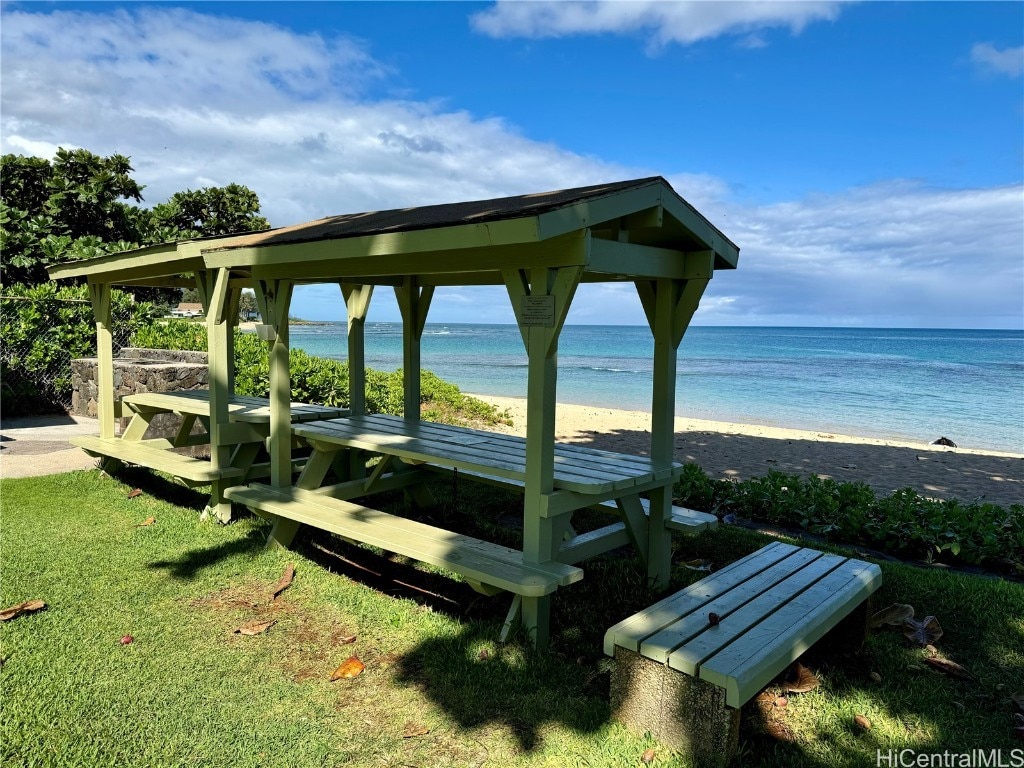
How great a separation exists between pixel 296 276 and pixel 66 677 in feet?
9.71

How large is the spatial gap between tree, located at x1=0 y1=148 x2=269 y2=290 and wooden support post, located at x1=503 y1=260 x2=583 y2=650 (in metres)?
15.3

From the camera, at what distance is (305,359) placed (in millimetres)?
10094

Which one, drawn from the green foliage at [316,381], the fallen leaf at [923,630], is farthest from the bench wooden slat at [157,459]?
the fallen leaf at [923,630]

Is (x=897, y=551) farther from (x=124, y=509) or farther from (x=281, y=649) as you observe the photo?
(x=124, y=509)

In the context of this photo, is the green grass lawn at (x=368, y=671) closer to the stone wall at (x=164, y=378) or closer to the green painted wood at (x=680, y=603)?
the green painted wood at (x=680, y=603)

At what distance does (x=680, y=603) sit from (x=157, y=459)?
5044 millimetres

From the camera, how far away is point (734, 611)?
3.11 meters

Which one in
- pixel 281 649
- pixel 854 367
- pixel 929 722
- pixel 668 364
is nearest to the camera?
pixel 929 722

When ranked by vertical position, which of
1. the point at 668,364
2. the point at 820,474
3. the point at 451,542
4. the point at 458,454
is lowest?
the point at 820,474

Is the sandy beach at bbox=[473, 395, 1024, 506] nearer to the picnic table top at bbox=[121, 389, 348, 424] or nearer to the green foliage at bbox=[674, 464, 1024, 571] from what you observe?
the green foliage at bbox=[674, 464, 1024, 571]

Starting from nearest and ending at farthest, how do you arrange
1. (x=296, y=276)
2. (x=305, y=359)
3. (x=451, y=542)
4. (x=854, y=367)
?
1. (x=451, y=542)
2. (x=296, y=276)
3. (x=305, y=359)
4. (x=854, y=367)

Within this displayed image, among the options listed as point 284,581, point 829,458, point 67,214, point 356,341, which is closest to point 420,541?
point 284,581

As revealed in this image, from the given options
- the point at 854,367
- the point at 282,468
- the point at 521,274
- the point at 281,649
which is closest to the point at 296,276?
the point at 282,468

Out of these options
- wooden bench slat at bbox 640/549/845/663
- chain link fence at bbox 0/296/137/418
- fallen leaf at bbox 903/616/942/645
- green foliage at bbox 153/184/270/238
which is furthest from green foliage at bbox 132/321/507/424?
green foliage at bbox 153/184/270/238
